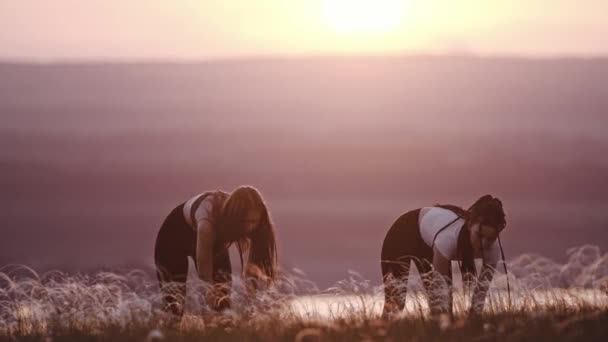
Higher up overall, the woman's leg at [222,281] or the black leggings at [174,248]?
the black leggings at [174,248]

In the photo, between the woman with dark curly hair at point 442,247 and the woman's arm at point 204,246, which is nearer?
the woman with dark curly hair at point 442,247

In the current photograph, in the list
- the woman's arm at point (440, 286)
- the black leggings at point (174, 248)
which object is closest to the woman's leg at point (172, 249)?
the black leggings at point (174, 248)

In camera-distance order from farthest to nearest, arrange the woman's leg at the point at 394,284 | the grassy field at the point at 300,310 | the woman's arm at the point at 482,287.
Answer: the woman's leg at the point at 394,284, the woman's arm at the point at 482,287, the grassy field at the point at 300,310

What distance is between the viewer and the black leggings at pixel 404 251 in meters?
13.2

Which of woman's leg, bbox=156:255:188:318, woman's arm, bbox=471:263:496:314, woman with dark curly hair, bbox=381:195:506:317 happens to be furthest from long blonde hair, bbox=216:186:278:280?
woman's arm, bbox=471:263:496:314

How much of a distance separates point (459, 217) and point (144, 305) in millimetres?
3041

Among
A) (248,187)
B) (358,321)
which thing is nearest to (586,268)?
(358,321)

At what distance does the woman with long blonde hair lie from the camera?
11570 millimetres

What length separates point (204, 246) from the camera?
11844 mm

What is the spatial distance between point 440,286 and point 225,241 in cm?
200

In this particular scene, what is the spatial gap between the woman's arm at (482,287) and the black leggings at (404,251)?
88 centimetres

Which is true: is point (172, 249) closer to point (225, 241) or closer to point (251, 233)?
point (225, 241)

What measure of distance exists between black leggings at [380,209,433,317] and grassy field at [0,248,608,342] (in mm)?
815

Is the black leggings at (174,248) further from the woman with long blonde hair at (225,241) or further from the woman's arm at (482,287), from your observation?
the woman's arm at (482,287)
